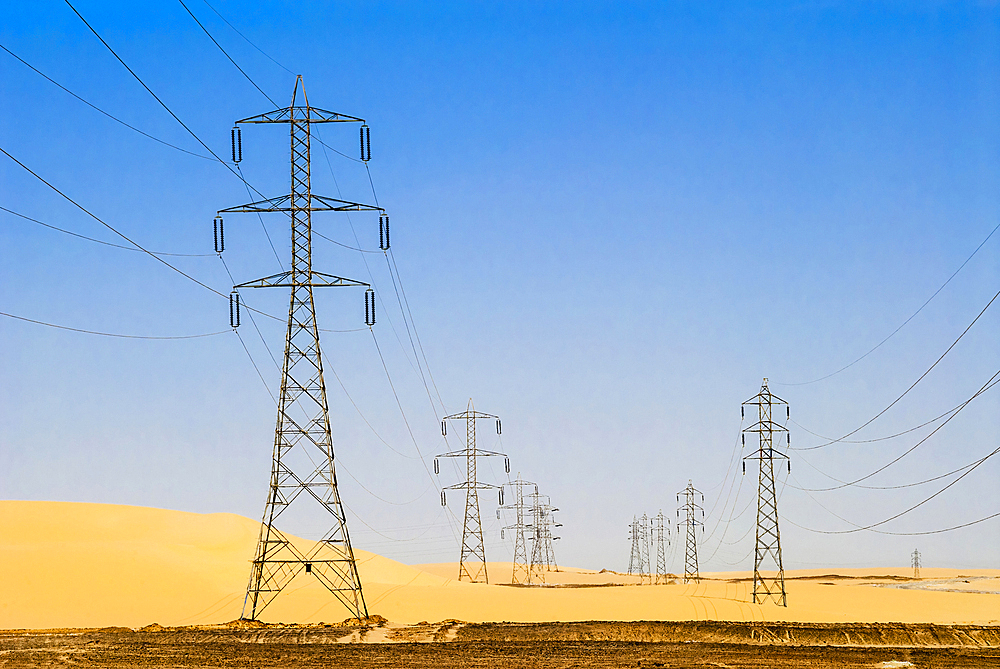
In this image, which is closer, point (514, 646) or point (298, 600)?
point (514, 646)

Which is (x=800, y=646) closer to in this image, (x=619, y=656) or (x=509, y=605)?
(x=619, y=656)

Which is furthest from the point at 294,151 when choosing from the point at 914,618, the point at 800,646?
the point at 914,618

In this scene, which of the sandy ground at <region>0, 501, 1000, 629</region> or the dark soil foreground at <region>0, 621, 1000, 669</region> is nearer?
the dark soil foreground at <region>0, 621, 1000, 669</region>

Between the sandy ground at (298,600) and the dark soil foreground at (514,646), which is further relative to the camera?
the sandy ground at (298,600)

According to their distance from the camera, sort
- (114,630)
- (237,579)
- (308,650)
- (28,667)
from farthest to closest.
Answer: (237,579)
(114,630)
(308,650)
(28,667)

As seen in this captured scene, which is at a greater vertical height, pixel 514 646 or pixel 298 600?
pixel 298 600

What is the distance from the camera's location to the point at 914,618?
2148 inches

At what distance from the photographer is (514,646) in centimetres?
3612

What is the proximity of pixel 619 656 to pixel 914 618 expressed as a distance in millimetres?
26224

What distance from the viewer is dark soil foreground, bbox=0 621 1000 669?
33281mm

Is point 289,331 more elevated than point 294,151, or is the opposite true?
point 294,151

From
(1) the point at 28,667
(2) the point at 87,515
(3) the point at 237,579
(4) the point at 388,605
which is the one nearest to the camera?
(1) the point at 28,667

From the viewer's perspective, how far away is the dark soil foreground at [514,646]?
1310 inches

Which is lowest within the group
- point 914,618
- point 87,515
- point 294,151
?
point 914,618
